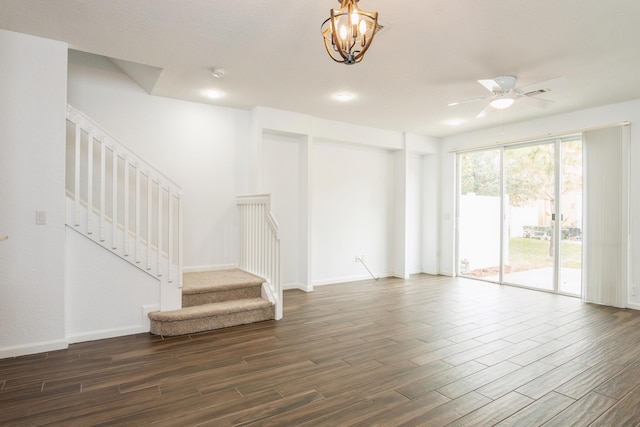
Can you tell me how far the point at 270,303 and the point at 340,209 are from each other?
265cm

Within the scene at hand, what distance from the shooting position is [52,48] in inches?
127

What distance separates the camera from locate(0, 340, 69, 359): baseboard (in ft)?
9.78

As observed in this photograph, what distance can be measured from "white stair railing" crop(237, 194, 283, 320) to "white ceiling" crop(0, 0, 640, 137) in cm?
144

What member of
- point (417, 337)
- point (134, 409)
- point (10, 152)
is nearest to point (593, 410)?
point (417, 337)

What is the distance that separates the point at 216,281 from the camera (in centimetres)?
430

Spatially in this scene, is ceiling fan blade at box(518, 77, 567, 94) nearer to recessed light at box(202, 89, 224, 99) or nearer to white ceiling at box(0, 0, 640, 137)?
white ceiling at box(0, 0, 640, 137)

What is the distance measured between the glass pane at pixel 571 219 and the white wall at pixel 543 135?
36 cm

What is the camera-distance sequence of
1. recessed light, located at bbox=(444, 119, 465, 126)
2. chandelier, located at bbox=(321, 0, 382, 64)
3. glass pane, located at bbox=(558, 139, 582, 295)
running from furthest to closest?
recessed light, located at bbox=(444, 119, 465, 126)
glass pane, located at bbox=(558, 139, 582, 295)
chandelier, located at bbox=(321, 0, 382, 64)

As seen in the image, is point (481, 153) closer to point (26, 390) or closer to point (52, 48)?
point (52, 48)

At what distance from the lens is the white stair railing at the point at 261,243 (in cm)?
421

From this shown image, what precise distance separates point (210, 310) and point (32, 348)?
4.92 ft

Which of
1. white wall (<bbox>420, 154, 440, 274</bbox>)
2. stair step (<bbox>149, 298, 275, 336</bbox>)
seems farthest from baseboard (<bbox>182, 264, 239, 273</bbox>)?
white wall (<bbox>420, 154, 440, 274</bbox>)

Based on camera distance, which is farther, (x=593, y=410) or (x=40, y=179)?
(x=40, y=179)

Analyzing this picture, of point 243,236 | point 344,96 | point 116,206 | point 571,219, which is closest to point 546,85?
point 344,96
